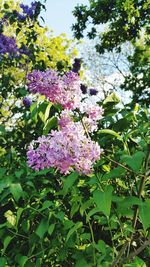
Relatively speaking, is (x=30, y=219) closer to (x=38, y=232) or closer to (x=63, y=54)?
(x=38, y=232)

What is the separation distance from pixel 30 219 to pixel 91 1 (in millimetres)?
11359

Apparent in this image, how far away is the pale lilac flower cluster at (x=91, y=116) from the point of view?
2332mm

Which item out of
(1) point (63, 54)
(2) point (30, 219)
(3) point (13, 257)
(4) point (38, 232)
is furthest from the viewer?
(1) point (63, 54)

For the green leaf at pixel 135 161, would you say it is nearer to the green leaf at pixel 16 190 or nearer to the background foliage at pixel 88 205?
the background foliage at pixel 88 205

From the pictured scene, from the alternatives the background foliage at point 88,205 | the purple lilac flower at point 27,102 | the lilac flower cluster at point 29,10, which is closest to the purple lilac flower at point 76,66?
the background foliage at point 88,205

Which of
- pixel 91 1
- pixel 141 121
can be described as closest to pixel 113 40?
pixel 91 1

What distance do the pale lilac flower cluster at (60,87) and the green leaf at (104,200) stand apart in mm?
498

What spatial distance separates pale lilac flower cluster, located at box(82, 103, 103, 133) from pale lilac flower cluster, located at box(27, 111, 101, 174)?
26cm

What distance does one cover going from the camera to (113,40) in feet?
46.7

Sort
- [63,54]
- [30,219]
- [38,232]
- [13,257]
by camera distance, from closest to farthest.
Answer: [38,232]
[30,219]
[13,257]
[63,54]

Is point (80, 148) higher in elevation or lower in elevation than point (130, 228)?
higher

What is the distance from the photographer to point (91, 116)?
236 centimetres

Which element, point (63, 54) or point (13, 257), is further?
point (63, 54)

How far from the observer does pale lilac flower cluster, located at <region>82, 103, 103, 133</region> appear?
233cm
